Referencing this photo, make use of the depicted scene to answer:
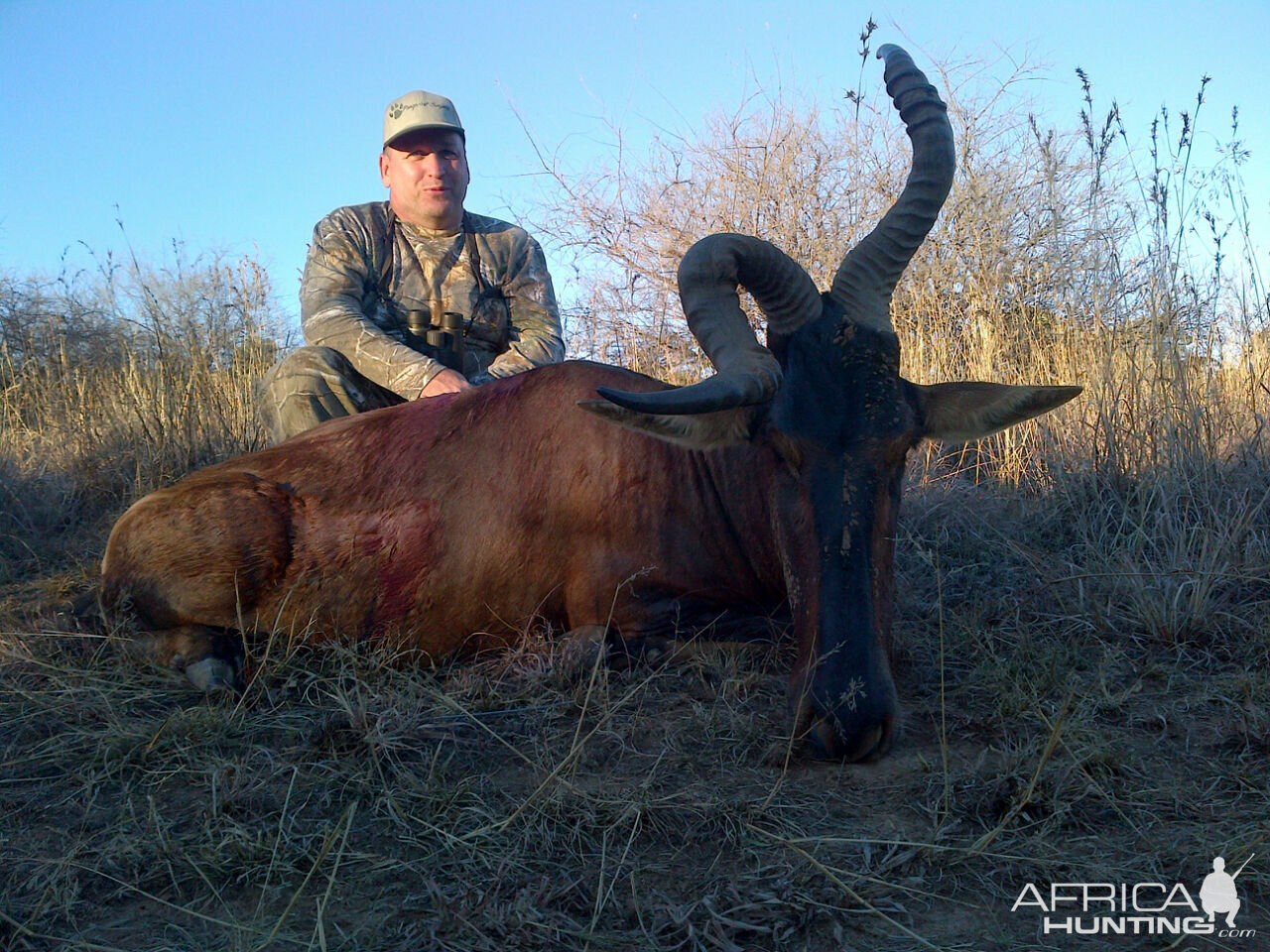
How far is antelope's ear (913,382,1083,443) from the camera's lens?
339 centimetres

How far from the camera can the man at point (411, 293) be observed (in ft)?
17.7

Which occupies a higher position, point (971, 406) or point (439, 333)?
point (439, 333)

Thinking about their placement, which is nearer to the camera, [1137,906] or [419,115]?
[1137,906]

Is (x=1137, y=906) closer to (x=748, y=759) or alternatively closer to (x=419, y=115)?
(x=748, y=759)

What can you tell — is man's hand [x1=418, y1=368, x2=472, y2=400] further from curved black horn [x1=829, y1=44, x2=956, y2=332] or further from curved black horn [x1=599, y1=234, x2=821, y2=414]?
curved black horn [x1=829, y1=44, x2=956, y2=332]

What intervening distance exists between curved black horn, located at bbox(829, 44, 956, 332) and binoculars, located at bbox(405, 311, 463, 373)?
3010mm

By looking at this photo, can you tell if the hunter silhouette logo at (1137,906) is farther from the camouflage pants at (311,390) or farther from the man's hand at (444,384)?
the camouflage pants at (311,390)

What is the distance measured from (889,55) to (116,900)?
3.67 m

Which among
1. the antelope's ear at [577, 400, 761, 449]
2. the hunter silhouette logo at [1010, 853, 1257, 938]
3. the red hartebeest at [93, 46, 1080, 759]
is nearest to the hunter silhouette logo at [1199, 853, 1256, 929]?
the hunter silhouette logo at [1010, 853, 1257, 938]

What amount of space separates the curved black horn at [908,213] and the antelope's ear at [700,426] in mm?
574

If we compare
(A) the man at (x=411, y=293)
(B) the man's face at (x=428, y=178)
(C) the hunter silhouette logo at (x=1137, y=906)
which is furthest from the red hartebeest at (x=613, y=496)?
(B) the man's face at (x=428, y=178)

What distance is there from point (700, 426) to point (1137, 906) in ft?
6.02

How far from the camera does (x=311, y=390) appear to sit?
17.6 ft

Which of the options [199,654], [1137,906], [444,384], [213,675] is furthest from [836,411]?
[444,384]
